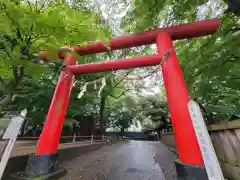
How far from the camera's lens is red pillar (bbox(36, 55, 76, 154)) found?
463cm

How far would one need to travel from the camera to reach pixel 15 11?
313 centimetres

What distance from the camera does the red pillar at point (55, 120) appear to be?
4.63 metres

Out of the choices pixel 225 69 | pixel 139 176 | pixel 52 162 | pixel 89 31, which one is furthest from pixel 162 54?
Answer: pixel 52 162

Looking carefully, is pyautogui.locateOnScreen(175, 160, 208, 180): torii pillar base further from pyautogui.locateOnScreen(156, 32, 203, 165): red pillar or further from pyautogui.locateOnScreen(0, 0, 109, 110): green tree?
pyautogui.locateOnScreen(0, 0, 109, 110): green tree

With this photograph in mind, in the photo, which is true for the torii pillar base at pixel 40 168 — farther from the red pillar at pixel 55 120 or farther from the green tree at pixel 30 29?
the green tree at pixel 30 29

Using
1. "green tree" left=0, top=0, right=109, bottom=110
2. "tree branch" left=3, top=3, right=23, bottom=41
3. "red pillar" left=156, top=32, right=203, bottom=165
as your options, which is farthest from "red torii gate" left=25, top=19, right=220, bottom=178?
"tree branch" left=3, top=3, right=23, bottom=41

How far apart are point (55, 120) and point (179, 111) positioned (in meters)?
3.53

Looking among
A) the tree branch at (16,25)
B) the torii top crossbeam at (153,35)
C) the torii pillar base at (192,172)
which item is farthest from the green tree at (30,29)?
the torii pillar base at (192,172)

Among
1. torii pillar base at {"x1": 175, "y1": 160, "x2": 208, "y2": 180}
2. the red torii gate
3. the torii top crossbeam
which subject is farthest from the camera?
the torii top crossbeam

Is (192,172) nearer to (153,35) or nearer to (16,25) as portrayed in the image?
(153,35)

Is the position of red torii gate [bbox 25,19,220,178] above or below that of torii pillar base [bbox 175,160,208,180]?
above

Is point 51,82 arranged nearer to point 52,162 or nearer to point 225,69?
point 52,162

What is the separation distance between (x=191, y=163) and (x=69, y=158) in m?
5.35

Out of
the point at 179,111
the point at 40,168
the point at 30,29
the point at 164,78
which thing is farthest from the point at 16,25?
the point at 179,111
